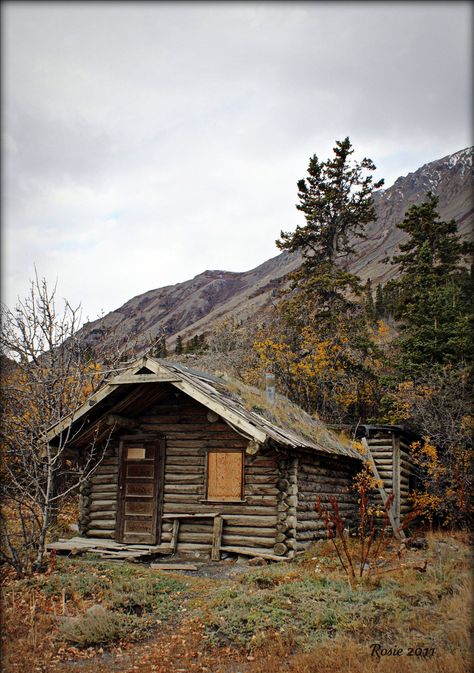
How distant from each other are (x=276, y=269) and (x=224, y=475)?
533ft

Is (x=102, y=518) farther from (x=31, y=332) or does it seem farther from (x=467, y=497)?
(x=467, y=497)

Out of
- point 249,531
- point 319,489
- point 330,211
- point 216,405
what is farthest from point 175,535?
point 330,211

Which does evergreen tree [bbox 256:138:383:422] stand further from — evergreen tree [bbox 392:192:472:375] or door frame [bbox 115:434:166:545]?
door frame [bbox 115:434:166:545]

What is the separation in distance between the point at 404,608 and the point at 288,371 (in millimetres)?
24021

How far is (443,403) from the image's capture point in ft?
70.1

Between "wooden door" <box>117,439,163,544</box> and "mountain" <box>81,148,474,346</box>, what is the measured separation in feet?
339

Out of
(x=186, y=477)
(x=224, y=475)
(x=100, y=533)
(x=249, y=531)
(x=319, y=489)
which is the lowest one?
(x=100, y=533)

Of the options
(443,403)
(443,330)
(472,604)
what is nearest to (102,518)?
(472,604)

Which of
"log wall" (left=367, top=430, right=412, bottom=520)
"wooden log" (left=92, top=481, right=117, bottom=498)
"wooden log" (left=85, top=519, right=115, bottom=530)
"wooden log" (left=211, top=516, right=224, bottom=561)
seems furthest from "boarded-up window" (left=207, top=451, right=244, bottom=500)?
"log wall" (left=367, top=430, right=412, bottom=520)

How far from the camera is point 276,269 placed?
175625 millimetres

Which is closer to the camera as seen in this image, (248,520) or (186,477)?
(248,520)

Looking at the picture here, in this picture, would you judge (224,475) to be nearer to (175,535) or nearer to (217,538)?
(217,538)

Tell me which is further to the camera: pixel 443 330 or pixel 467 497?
pixel 443 330

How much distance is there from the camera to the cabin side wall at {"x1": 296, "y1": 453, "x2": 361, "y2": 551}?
14992 mm
